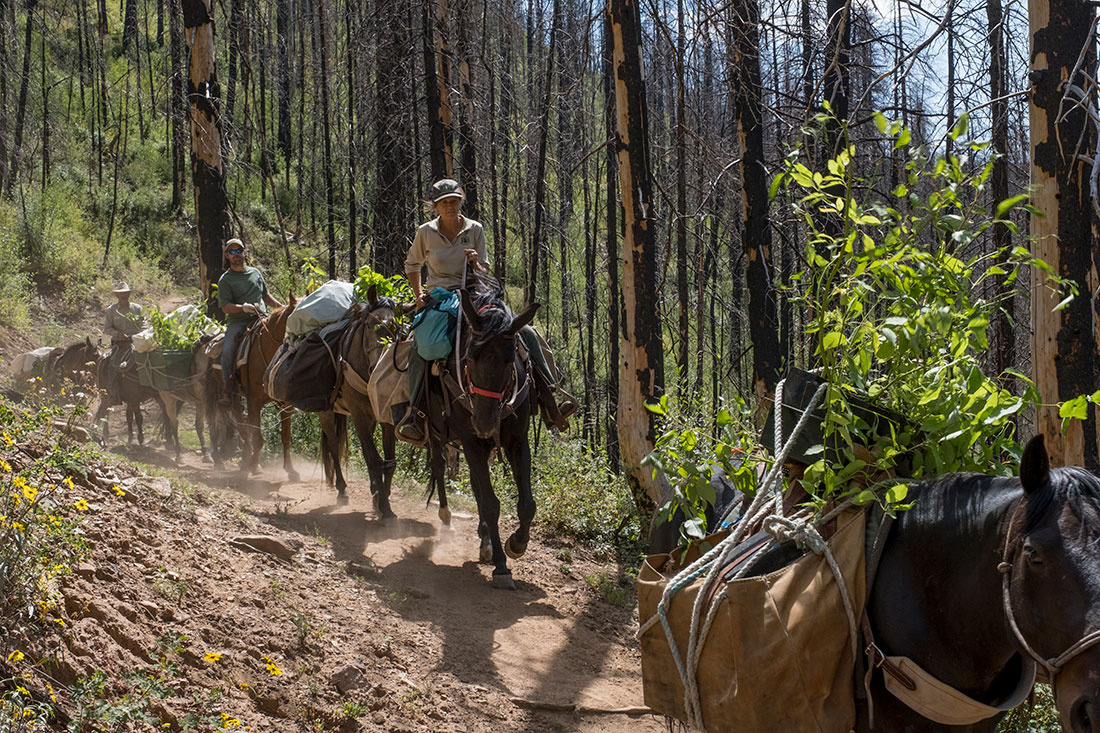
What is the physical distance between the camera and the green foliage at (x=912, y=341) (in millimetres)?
3084

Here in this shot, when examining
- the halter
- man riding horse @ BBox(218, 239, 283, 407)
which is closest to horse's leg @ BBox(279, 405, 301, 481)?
man riding horse @ BBox(218, 239, 283, 407)

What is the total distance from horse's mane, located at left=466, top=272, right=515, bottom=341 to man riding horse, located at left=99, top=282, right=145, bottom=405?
981 centimetres

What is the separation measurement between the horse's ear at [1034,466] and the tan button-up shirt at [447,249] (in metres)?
6.10

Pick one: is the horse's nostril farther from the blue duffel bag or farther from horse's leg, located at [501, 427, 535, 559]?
the blue duffel bag

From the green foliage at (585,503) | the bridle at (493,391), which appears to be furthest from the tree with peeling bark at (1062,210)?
the green foliage at (585,503)

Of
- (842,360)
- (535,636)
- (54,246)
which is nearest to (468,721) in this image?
(535,636)

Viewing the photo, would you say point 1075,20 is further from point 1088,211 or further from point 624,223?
point 624,223

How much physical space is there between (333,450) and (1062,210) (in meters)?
7.87

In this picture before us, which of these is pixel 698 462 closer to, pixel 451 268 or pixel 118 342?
pixel 451 268

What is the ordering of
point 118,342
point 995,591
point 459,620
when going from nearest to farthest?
point 995,591 < point 459,620 < point 118,342

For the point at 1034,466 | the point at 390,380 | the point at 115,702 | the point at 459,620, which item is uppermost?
the point at 390,380

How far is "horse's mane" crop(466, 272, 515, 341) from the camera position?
710 centimetres

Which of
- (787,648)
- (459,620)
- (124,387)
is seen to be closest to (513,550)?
(459,620)

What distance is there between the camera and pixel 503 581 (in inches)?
299
